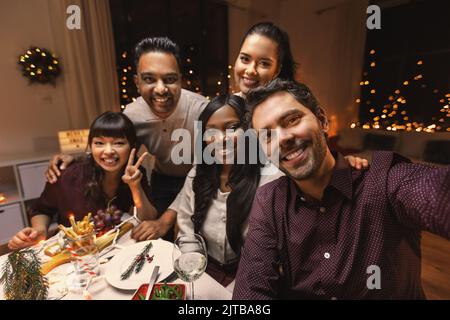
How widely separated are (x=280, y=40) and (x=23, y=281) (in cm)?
140

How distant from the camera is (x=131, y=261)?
930 millimetres

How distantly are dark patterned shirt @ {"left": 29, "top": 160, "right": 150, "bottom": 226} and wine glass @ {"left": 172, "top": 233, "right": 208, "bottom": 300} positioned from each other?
0.81 metres

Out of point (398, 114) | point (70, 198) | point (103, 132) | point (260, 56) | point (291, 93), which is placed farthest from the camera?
point (398, 114)

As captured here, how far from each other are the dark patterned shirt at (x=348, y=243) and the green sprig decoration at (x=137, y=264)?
1.19 ft

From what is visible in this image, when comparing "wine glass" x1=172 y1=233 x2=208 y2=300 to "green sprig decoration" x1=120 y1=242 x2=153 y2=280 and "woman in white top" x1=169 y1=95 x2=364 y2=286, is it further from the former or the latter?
"woman in white top" x1=169 y1=95 x2=364 y2=286

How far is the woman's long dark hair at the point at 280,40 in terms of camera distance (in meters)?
1.21

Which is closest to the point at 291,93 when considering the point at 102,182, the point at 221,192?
the point at 221,192

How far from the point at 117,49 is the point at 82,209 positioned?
4.61 ft

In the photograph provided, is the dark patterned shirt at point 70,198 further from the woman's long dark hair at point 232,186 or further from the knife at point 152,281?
the knife at point 152,281

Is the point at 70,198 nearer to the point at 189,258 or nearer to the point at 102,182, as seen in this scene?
the point at 102,182

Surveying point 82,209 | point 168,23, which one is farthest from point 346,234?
point 168,23

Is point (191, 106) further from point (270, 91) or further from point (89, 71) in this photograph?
point (89, 71)

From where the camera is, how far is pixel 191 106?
1.63 metres

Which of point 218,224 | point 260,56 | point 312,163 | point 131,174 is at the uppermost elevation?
point 260,56
